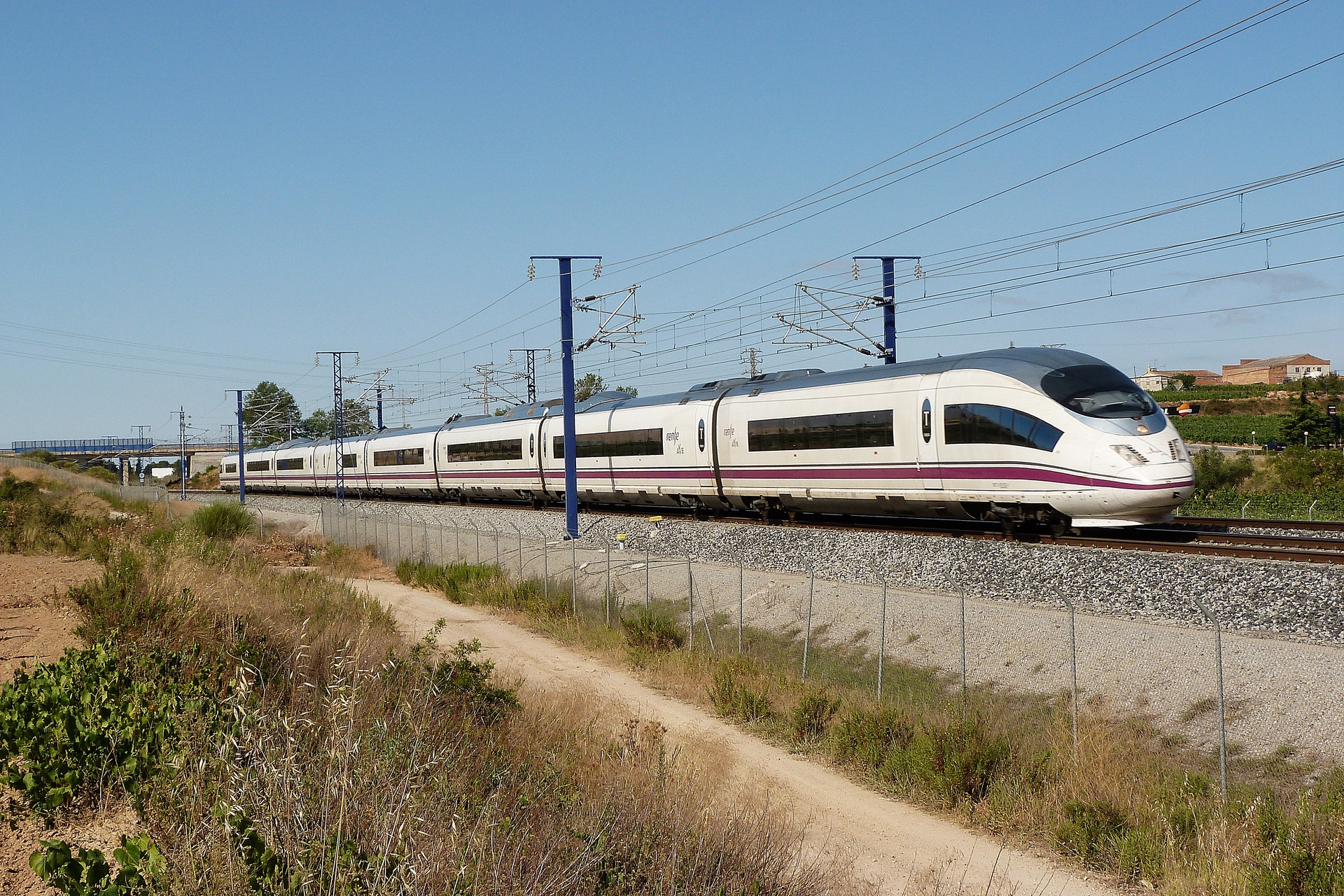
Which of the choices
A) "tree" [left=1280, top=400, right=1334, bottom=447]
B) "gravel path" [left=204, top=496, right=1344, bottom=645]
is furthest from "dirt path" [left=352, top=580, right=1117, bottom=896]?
"tree" [left=1280, top=400, right=1334, bottom=447]

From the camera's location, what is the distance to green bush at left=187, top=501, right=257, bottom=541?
3033 centimetres

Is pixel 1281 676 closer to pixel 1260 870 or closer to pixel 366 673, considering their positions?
pixel 1260 870

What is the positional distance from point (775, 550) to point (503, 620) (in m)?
6.03

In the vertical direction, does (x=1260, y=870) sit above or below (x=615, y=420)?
below

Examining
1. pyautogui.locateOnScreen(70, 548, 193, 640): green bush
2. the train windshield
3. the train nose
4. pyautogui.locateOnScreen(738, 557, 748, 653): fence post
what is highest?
the train windshield

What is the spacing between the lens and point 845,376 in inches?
965

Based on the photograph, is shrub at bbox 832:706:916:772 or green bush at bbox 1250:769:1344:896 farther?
shrub at bbox 832:706:916:772

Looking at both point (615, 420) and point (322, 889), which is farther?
point (615, 420)

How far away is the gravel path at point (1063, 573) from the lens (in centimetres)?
1377

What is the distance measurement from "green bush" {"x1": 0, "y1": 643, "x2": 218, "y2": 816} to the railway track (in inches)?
583

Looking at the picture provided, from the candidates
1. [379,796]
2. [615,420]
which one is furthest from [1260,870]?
[615,420]

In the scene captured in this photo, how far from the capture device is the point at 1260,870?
746cm

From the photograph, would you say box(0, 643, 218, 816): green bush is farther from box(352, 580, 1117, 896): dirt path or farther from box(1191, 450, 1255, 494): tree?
box(1191, 450, 1255, 494): tree

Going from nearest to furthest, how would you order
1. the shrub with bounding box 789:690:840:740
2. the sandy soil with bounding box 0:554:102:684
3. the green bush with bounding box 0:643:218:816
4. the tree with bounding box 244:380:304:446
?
the green bush with bounding box 0:643:218:816 → the sandy soil with bounding box 0:554:102:684 → the shrub with bounding box 789:690:840:740 → the tree with bounding box 244:380:304:446
